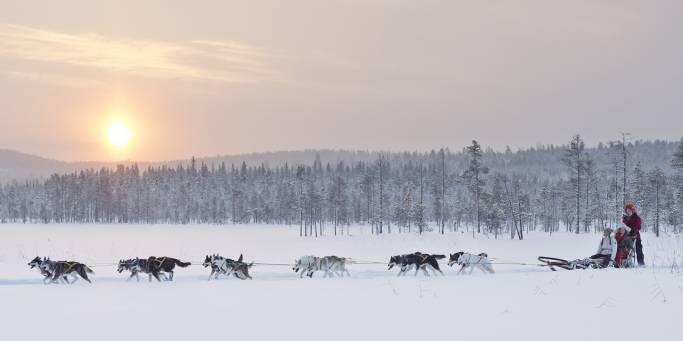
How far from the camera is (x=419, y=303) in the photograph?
40.6 feet

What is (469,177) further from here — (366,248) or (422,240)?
(366,248)

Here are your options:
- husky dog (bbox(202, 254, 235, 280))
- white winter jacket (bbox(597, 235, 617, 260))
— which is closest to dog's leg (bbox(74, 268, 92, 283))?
husky dog (bbox(202, 254, 235, 280))

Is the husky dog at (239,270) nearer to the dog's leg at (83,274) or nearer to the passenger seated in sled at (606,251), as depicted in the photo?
the dog's leg at (83,274)

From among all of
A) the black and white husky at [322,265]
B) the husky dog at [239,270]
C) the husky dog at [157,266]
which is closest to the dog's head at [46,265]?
the husky dog at [157,266]

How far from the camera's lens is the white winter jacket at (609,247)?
1867 cm

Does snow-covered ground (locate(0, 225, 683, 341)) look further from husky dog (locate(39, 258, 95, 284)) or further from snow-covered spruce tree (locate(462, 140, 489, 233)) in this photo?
snow-covered spruce tree (locate(462, 140, 489, 233))

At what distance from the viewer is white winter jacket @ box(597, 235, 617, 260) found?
18672 mm

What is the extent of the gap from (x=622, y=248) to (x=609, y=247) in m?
0.63

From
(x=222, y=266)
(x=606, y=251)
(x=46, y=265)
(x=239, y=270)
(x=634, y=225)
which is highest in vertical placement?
(x=634, y=225)

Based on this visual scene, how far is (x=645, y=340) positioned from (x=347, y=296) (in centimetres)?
673

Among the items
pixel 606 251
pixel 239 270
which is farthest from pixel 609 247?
pixel 239 270

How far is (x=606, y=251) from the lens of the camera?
19141 millimetres

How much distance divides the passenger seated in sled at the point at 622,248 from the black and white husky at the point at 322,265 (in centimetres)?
921

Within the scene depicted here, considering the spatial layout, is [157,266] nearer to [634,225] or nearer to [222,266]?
[222,266]
